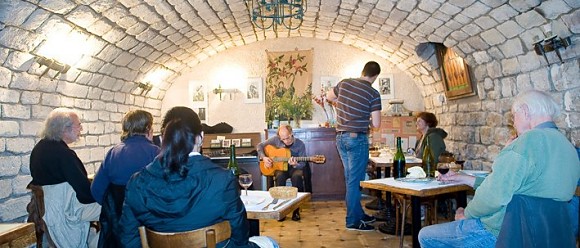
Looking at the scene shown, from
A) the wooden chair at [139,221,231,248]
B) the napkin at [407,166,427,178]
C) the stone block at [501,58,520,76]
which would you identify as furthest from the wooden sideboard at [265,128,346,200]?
the wooden chair at [139,221,231,248]

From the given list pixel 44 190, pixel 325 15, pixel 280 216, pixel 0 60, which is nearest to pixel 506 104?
pixel 325 15

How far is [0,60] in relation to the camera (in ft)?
12.0

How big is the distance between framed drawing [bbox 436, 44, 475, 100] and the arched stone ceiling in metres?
0.32

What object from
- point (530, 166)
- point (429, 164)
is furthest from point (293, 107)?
point (530, 166)

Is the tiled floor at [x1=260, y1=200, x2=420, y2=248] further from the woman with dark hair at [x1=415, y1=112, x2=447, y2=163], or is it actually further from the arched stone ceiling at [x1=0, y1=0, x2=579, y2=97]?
the arched stone ceiling at [x1=0, y1=0, x2=579, y2=97]

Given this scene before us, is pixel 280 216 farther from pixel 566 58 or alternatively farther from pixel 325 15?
pixel 325 15

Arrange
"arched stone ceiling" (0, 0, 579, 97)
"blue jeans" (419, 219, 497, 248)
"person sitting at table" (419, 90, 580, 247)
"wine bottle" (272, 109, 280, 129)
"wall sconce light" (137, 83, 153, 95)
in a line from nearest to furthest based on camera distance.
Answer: "person sitting at table" (419, 90, 580, 247)
"blue jeans" (419, 219, 497, 248)
"arched stone ceiling" (0, 0, 579, 97)
"wall sconce light" (137, 83, 153, 95)
"wine bottle" (272, 109, 280, 129)

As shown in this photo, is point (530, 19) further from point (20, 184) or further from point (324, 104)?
point (20, 184)

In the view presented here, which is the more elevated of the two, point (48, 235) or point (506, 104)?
point (506, 104)

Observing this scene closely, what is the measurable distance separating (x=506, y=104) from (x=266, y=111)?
4.12 meters

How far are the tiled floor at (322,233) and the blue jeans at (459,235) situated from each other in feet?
5.54

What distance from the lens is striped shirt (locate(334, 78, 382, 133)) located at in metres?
4.68

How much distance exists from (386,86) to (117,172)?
573 cm

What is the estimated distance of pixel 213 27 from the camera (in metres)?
6.15
